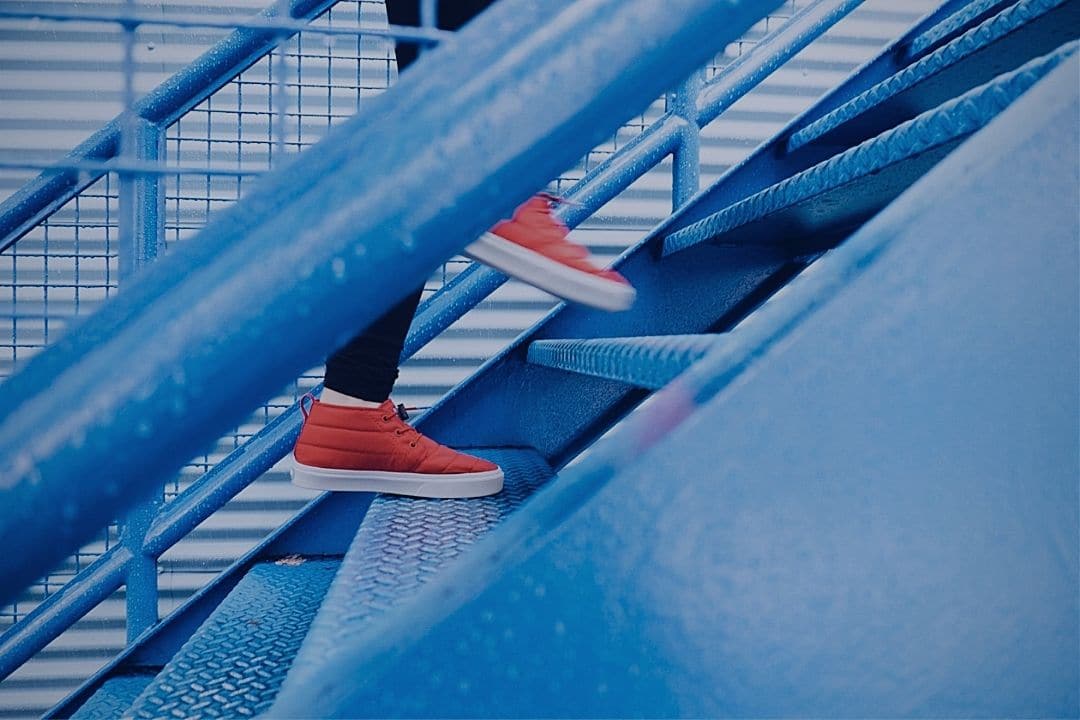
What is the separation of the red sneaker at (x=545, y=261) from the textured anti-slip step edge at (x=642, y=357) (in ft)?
0.25

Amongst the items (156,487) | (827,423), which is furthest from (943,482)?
(156,487)

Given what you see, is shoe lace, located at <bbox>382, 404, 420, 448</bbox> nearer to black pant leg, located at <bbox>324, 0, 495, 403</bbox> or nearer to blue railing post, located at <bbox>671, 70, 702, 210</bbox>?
black pant leg, located at <bbox>324, 0, 495, 403</bbox>

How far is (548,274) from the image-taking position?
3.32 feet

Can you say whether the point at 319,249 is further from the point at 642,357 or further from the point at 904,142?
the point at 904,142

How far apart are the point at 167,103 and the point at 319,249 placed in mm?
1536

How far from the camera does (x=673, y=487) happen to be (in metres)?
0.59

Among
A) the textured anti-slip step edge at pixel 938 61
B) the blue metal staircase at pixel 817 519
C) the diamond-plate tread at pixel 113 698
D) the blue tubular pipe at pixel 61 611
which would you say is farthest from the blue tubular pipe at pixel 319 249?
the blue tubular pipe at pixel 61 611

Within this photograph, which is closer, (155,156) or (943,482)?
(943,482)

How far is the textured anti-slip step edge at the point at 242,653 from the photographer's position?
97cm

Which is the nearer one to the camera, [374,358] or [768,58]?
[374,358]

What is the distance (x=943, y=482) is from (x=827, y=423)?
0.10 meters

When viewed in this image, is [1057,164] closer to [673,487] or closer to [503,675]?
[673,487]

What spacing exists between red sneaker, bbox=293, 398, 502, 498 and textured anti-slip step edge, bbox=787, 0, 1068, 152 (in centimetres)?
107

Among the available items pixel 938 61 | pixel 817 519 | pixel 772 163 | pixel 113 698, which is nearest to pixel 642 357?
pixel 817 519
